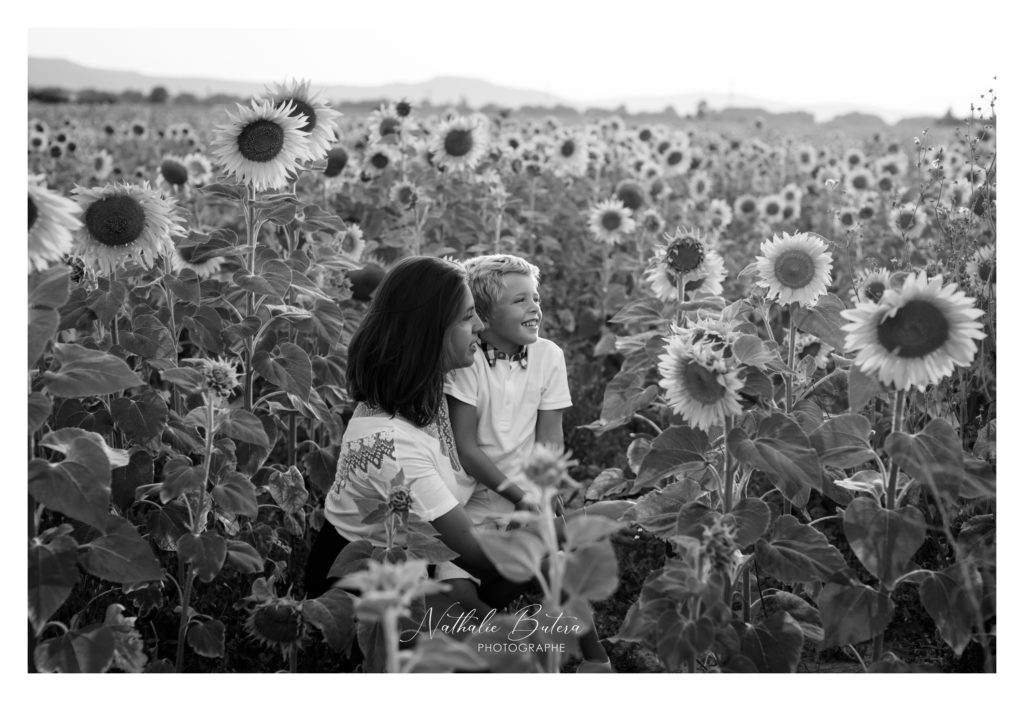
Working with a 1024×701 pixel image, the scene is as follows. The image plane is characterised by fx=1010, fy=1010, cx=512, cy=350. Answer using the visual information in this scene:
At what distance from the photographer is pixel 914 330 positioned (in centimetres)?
208

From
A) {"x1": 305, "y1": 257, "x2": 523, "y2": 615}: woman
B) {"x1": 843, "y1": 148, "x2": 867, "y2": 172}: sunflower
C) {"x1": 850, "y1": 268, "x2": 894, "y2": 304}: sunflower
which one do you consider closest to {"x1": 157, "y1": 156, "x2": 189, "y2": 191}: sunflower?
{"x1": 305, "y1": 257, "x2": 523, "y2": 615}: woman

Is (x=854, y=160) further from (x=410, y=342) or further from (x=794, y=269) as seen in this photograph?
(x=410, y=342)

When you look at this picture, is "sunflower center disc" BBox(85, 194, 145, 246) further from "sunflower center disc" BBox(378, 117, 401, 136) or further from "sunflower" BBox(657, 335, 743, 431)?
"sunflower center disc" BBox(378, 117, 401, 136)

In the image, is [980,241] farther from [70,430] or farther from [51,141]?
[51,141]

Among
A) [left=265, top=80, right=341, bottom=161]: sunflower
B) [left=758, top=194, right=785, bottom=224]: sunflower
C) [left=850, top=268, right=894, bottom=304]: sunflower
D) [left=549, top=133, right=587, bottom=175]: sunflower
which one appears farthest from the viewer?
[left=758, top=194, right=785, bottom=224]: sunflower

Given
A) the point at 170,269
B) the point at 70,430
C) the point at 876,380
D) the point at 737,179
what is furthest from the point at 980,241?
the point at 737,179

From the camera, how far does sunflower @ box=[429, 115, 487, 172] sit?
19.2 feet

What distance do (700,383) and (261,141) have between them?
5.43 ft

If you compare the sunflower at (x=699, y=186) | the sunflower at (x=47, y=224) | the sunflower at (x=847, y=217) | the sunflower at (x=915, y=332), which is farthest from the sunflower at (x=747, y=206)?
the sunflower at (x=47, y=224)

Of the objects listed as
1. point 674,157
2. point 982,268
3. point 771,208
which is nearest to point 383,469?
point 982,268

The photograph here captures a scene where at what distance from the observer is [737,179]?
1034cm

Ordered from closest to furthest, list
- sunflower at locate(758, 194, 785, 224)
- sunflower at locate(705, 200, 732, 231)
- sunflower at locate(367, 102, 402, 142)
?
sunflower at locate(367, 102, 402, 142) < sunflower at locate(705, 200, 732, 231) < sunflower at locate(758, 194, 785, 224)

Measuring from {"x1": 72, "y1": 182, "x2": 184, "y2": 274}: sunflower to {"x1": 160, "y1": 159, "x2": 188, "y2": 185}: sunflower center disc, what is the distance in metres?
2.90

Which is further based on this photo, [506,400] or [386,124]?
[386,124]
